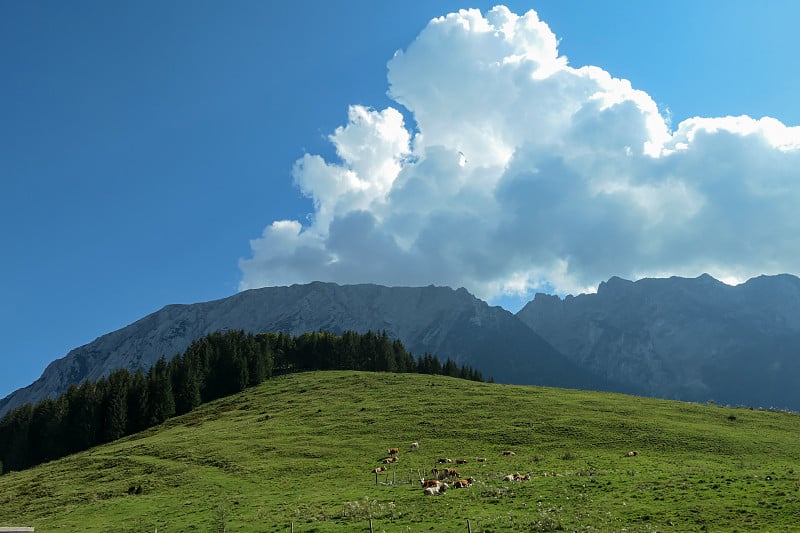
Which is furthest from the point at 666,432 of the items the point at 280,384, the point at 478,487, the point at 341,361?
the point at 341,361

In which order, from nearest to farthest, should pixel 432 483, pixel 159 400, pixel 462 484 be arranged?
1. pixel 462 484
2. pixel 432 483
3. pixel 159 400

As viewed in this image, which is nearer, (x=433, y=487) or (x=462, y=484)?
(x=433, y=487)

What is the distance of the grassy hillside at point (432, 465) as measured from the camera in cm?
3331

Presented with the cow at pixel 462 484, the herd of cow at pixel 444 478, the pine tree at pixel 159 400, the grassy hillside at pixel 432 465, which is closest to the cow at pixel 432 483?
the herd of cow at pixel 444 478

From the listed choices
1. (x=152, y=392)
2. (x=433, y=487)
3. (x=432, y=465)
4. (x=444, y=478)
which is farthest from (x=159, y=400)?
(x=433, y=487)

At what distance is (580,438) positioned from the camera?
61438 mm

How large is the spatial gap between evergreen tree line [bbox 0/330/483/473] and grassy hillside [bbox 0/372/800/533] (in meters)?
9.18

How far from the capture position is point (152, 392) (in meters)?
111

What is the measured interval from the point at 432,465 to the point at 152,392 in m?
80.5

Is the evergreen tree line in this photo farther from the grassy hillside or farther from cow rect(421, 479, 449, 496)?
cow rect(421, 479, 449, 496)

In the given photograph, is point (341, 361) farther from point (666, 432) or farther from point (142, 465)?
point (666, 432)

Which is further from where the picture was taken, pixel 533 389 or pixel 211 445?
pixel 533 389

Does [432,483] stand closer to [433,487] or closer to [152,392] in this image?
[433,487]

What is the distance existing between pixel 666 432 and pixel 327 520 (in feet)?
148
